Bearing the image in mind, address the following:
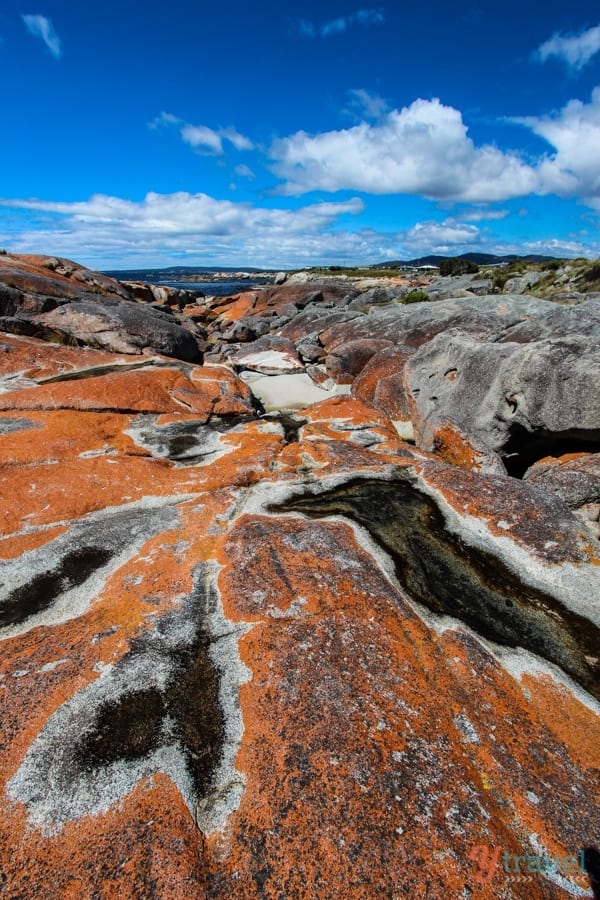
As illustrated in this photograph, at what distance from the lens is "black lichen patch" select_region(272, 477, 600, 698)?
442cm

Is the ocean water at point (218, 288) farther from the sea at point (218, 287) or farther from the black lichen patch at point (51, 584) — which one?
the black lichen patch at point (51, 584)

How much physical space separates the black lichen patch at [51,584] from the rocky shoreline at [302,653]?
0.10 ft

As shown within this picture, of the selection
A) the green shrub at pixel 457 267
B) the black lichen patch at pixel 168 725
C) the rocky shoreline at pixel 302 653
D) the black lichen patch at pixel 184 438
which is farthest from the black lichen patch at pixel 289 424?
the green shrub at pixel 457 267

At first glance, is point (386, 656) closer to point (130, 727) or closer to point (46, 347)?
point (130, 727)

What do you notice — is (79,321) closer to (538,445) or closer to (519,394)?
(519,394)

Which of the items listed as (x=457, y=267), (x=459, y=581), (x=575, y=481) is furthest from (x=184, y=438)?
(x=457, y=267)

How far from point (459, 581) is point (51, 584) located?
489 centimetres

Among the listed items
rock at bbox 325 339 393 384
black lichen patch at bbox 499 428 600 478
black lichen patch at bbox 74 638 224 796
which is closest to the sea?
rock at bbox 325 339 393 384

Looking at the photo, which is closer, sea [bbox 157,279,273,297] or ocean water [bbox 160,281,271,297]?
ocean water [bbox 160,281,271,297]

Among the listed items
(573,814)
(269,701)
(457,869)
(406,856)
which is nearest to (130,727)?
(269,701)

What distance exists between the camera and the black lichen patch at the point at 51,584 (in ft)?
14.4

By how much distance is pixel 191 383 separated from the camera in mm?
12453

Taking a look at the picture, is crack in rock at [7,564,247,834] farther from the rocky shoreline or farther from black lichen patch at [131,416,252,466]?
black lichen patch at [131,416,252,466]

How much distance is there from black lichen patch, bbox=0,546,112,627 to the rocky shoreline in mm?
32
